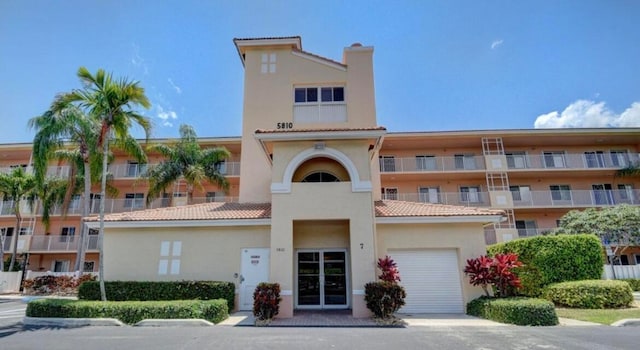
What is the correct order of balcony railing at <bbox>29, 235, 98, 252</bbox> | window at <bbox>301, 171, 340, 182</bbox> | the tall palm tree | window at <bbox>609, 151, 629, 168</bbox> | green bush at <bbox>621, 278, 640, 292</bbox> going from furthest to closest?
window at <bbox>609, 151, 629, 168</bbox>, balcony railing at <bbox>29, 235, 98, 252</bbox>, green bush at <bbox>621, 278, 640, 292</bbox>, window at <bbox>301, 171, 340, 182</bbox>, the tall palm tree

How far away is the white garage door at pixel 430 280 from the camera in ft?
42.9

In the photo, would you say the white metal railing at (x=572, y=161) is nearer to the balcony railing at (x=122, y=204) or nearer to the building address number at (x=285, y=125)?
the building address number at (x=285, y=125)

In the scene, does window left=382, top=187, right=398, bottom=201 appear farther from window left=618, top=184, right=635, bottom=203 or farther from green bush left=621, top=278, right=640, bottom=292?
window left=618, top=184, right=635, bottom=203

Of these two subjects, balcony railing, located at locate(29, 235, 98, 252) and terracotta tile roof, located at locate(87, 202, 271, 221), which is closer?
terracotta tile roof, located at locate(87, 202, 271, 221)

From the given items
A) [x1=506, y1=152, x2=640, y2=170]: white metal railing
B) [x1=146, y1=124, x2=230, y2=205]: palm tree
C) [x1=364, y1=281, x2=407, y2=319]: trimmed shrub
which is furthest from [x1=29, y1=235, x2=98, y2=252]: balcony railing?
[x1=506, y1=152, x2=640, y2=170]: white metal railing

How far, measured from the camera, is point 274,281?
466 inches

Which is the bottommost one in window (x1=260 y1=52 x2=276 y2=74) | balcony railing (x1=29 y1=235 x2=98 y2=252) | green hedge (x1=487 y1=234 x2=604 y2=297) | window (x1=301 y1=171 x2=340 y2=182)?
green hedge (x1=487 y1=234 x2=604 y2=297)

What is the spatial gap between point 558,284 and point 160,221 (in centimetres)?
1604

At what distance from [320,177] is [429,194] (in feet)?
50.1

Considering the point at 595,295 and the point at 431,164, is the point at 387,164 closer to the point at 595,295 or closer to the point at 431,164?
the point at 431,164

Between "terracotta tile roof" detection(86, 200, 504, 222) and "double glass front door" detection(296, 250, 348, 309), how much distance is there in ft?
8.35

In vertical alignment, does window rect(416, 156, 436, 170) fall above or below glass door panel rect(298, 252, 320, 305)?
above

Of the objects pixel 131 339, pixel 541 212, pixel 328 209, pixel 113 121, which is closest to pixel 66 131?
pixel 113 121

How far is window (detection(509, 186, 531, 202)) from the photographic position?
2605 cm
